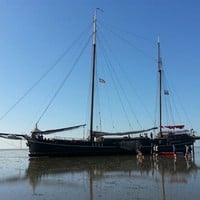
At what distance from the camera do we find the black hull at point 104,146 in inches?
1785

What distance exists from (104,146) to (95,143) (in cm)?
161

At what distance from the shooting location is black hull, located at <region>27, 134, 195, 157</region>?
45.3m

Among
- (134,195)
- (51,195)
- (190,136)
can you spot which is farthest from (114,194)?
(190,136)

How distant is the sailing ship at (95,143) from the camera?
1788 inches

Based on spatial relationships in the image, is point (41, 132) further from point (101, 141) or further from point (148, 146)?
point (148, 146)

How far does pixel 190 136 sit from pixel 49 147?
80.3 feet

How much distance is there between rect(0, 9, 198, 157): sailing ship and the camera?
149 feet

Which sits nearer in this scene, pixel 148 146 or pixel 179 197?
pixel 179 197

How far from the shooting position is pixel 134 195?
15.3 meters

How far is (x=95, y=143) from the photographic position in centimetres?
4819

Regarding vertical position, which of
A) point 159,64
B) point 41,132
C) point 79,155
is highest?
point 159,64

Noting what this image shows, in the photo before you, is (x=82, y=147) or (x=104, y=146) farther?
(x=104, y=146)

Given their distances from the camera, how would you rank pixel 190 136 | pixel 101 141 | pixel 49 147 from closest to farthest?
pixel 49 147 → pixel 101 141 → pixel 190 136

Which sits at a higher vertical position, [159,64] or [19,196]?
[159,64]
